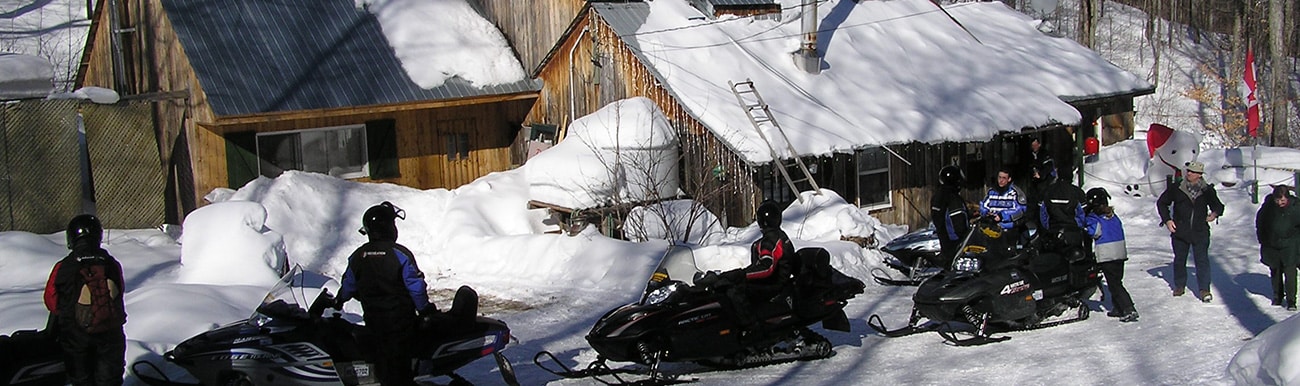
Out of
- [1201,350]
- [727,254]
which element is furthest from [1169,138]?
[1201,350]

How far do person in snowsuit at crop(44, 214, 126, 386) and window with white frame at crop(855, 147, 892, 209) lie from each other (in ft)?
42.1

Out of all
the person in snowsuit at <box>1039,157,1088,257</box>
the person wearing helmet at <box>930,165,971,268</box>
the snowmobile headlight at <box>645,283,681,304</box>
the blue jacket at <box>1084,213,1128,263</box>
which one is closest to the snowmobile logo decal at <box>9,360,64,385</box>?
the snowmobile headlight at <box>645,283,681,304</box>

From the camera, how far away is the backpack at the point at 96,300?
7.62m

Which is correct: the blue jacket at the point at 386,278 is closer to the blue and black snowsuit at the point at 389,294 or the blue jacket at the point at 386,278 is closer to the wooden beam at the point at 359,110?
the blue and black snowsuit at the point at 389,294

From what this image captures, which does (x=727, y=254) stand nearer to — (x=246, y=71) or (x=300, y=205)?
(x=300, y=205)

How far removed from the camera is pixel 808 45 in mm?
18719

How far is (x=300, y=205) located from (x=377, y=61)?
11.1 ft

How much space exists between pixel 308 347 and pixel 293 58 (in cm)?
1107

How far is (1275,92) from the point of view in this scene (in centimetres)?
2831

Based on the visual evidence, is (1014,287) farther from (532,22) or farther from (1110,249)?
(532,22)

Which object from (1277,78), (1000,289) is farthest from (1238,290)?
(1277,78)

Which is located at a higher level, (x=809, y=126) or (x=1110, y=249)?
(x=809, y=126)

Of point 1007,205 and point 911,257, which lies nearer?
point 1007,205

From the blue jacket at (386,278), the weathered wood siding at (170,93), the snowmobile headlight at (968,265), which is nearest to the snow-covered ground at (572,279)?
the snowmobile headlight at (968,265)
